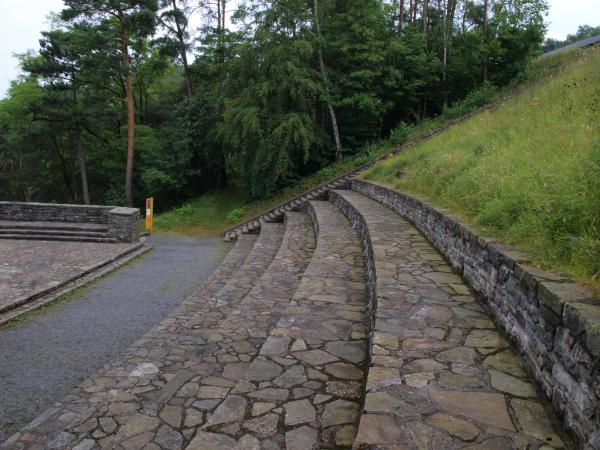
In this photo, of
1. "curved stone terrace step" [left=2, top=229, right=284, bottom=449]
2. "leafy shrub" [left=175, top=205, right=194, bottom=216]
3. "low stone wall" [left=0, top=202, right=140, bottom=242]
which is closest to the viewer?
"curved stone terrace step" [left=2, top=229, right=284, bottom=449]

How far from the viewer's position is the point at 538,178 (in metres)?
4.30

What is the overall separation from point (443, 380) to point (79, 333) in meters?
5.11

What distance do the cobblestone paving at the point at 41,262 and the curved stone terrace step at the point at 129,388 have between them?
3048 millimetres

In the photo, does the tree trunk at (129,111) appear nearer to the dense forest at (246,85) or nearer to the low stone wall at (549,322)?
the dense forest at (246,85)

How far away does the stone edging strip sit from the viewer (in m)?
6.40

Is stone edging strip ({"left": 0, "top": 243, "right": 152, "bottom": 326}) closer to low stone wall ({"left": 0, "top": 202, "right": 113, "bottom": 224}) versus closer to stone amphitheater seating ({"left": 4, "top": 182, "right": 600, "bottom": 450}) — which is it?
stone amphitheater seating ({"left": 4, "top": 182, "right": 600, "bottom": 450})

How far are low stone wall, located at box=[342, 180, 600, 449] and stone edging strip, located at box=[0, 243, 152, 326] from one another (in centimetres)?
650

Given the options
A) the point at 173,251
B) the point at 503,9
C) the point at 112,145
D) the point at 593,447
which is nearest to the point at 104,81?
the point at 112,145

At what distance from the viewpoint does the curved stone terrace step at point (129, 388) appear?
328 cm

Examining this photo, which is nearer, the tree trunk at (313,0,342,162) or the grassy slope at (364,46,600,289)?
the grassy slope at (364,46,600,289)

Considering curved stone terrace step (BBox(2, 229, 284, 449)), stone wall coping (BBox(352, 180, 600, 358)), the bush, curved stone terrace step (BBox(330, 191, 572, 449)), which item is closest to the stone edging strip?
curved stone terrace step (BBox(2, 229, 284, 449))

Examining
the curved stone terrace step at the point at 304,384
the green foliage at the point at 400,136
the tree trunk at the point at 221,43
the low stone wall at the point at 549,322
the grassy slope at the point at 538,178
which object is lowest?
the curved stone terrace step at the point at 304,384

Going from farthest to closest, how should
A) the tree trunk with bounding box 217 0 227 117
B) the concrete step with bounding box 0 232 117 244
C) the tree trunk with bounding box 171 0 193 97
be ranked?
the tree trunk with bounding box 171 0 193 97 < the tree trunk with bounding box 217 0 227 117 < the concrete step with bounding box 0 232 117 244

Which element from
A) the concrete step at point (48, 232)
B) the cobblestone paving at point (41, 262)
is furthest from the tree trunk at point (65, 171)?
the cobblestone paving at point (41, 262)
